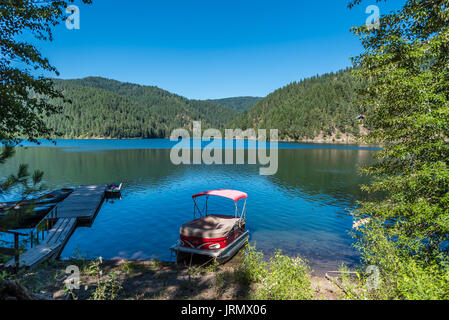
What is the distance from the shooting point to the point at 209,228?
15.1m

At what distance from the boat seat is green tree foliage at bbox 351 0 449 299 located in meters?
8.02

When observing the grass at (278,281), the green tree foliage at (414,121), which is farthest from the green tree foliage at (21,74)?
the green tree foliage at (414,121)

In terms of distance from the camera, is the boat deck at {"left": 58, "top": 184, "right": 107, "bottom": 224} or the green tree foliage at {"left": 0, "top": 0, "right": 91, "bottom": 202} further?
the boat deck at {"left": 58, "top": 184, "right": 107, "bottom": 224}

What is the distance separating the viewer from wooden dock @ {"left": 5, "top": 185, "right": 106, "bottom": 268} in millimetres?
13234

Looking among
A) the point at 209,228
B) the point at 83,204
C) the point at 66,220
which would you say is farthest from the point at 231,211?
the point at 83,204

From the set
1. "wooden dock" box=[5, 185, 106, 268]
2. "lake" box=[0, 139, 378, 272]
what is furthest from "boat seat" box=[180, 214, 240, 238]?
"wooden dock" box=[5, 185, 106, 268]

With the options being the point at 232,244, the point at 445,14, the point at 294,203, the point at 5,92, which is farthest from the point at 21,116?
the point at 294,203

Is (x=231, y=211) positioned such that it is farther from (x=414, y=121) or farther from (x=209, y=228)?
(x=414, y=121)

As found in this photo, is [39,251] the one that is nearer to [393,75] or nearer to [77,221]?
[77,221]

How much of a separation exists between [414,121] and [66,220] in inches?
1014

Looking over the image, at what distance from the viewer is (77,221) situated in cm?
2156

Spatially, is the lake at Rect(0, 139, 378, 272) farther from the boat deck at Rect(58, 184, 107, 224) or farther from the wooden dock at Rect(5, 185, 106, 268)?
the boat deck at Rect(58, 184, 107, 224)

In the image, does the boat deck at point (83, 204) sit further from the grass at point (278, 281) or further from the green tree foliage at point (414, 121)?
the green tree foliage at point (414, 121)
